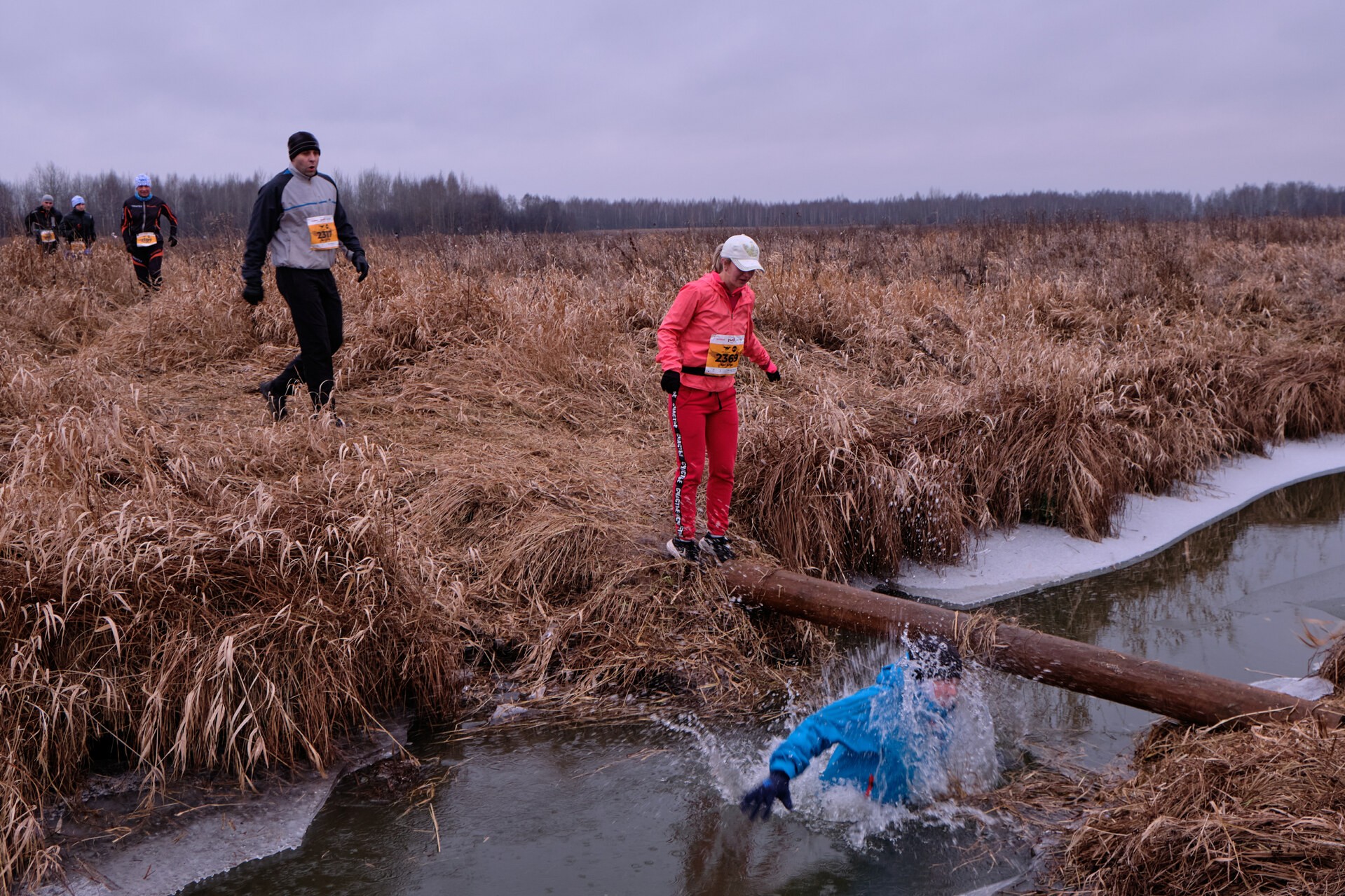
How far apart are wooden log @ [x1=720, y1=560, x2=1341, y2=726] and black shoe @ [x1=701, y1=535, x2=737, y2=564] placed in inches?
10.8

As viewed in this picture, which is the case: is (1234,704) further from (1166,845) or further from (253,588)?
(253,588)

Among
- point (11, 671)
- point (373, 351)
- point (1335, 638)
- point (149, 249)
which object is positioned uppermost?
point (149, 249)

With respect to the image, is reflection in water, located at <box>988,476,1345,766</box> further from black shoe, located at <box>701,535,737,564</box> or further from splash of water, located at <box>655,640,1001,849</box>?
black shoe, located at <box>701,535,737,564</box>

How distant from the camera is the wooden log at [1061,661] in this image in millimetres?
3439

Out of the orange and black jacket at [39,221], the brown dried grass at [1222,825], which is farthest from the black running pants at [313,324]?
the orange and black jacket at [39,221]

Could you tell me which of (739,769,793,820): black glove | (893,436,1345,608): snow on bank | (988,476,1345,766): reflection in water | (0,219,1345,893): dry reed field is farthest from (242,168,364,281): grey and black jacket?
A: (988,476,1345,766): reflection in water

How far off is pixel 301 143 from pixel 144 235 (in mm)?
6688

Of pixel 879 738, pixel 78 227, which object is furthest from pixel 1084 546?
pixel 78 227

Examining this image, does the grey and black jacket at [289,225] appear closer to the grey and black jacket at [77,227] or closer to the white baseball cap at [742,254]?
the white baseball cap at [742,254]

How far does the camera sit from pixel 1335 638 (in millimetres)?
4391

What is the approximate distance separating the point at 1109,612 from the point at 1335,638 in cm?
135

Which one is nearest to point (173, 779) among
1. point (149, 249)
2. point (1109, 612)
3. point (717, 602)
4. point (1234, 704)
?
point (717, 602)

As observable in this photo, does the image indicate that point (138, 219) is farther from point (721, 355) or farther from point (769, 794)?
point (769, 794)

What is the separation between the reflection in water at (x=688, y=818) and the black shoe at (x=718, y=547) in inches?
30.0
